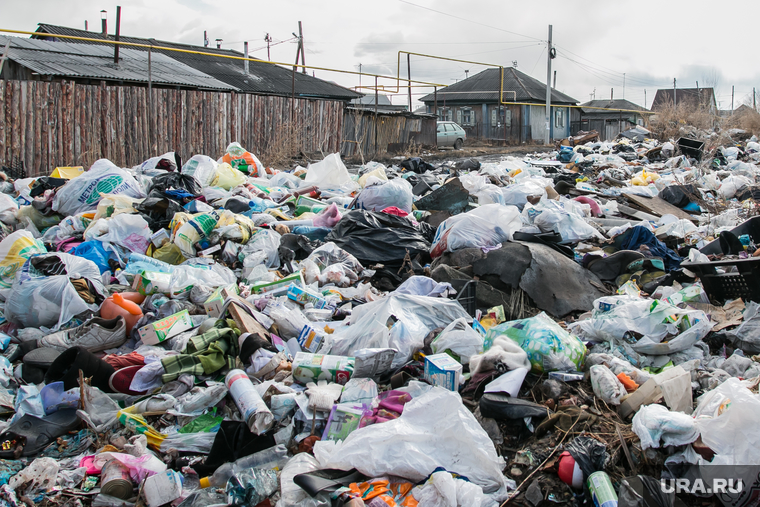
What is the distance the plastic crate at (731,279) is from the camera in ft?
10.5

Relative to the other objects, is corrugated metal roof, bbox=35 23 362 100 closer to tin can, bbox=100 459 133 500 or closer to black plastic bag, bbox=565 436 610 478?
tin can, bbox=100 459 133 500

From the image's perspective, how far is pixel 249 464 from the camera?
2.24 m

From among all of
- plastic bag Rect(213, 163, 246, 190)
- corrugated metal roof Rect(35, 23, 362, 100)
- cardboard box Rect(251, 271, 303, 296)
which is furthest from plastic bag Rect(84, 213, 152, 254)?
corrugated metal roof Rect(35, 23, 362, 100)

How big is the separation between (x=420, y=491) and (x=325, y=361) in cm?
101

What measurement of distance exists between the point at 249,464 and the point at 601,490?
4.58 ft

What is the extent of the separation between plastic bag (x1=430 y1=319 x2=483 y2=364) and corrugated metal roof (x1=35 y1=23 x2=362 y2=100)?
15.4m

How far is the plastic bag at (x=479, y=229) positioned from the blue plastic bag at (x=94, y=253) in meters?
2.73

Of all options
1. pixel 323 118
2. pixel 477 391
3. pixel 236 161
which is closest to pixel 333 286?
pixel 477 391

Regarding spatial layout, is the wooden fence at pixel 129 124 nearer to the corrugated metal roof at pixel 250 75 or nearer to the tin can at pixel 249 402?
the tin can at pixel 249 402

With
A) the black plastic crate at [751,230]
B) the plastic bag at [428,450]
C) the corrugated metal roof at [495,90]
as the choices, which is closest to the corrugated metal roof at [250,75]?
the corrugated metal roof at [495,90]

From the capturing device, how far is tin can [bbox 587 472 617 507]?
1866mm

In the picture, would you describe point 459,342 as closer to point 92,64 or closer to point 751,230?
point 751,230

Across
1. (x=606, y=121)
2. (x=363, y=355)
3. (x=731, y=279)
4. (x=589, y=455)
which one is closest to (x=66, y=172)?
(x=363, y=355)

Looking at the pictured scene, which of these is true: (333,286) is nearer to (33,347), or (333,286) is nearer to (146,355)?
(146,355)
